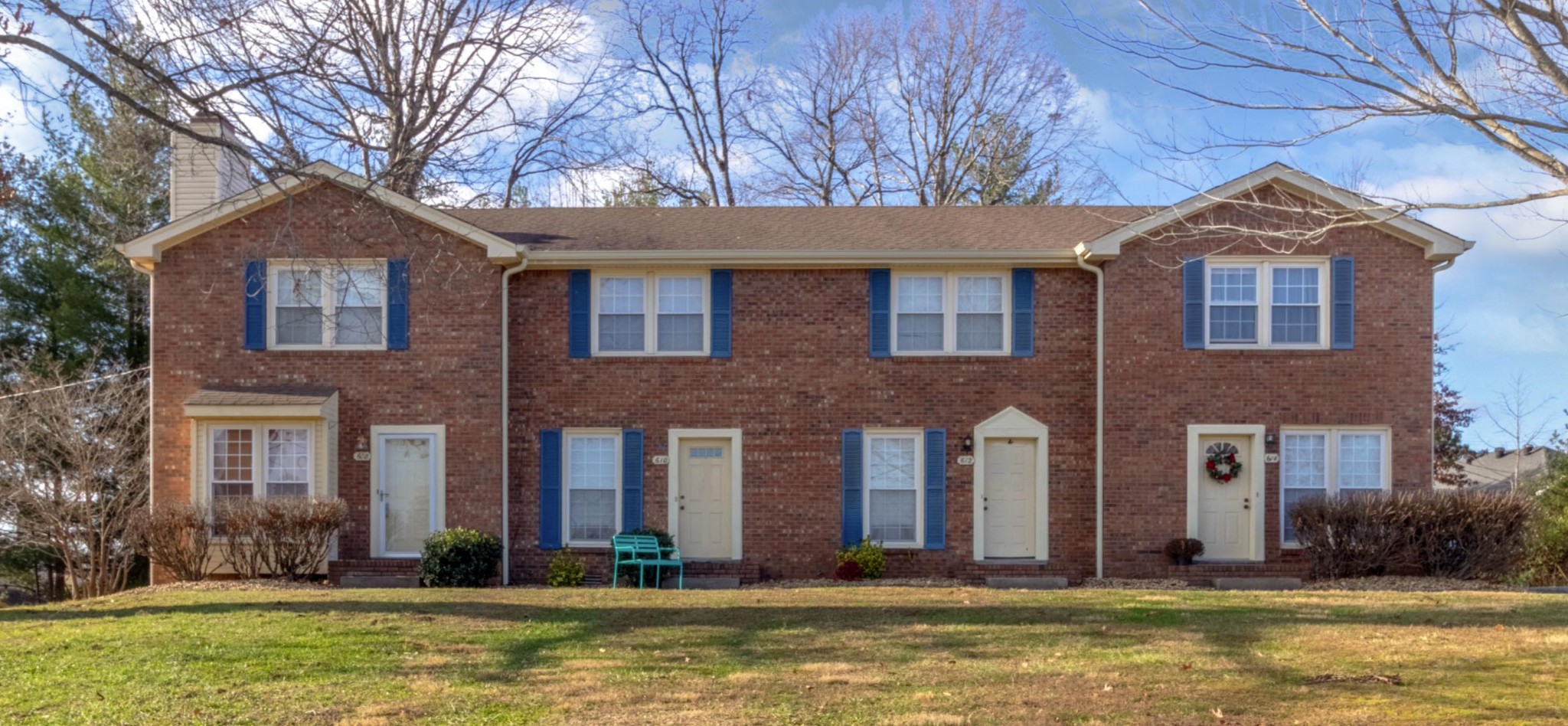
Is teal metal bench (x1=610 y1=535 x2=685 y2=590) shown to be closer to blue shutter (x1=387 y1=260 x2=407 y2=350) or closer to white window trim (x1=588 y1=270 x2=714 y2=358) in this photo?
white window trim (x1=588 y1=270 x2=714 y2=358)

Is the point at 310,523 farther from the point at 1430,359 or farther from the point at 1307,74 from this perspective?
the point at 1430,359

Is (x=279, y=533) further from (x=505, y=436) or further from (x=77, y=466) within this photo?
(x=77, y=466)

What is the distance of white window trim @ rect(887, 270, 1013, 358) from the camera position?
1697cm

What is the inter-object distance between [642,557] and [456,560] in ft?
7.64

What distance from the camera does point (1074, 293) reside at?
16984 millimetres

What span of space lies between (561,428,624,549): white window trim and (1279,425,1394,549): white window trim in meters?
8.53

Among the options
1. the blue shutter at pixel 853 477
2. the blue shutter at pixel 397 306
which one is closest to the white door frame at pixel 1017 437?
the blue shutter at pixel 853 477

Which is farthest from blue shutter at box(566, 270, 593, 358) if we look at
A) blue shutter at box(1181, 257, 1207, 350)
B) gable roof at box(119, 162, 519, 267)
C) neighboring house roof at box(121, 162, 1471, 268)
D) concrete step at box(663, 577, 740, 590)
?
blue shutter at box(1181, 257, 1207, 350)

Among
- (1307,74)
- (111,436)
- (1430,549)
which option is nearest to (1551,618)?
(1430,549)

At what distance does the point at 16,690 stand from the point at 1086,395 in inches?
488

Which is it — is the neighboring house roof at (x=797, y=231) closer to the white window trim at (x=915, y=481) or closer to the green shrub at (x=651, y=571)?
the white window trim at (x=915, y=481)

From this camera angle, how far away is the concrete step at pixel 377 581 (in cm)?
1605

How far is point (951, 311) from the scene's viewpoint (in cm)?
1700

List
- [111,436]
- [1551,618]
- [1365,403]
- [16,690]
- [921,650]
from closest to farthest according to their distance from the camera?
[16,690]
[921,650]
[1551,618]
[1365,403]
[111,436]
